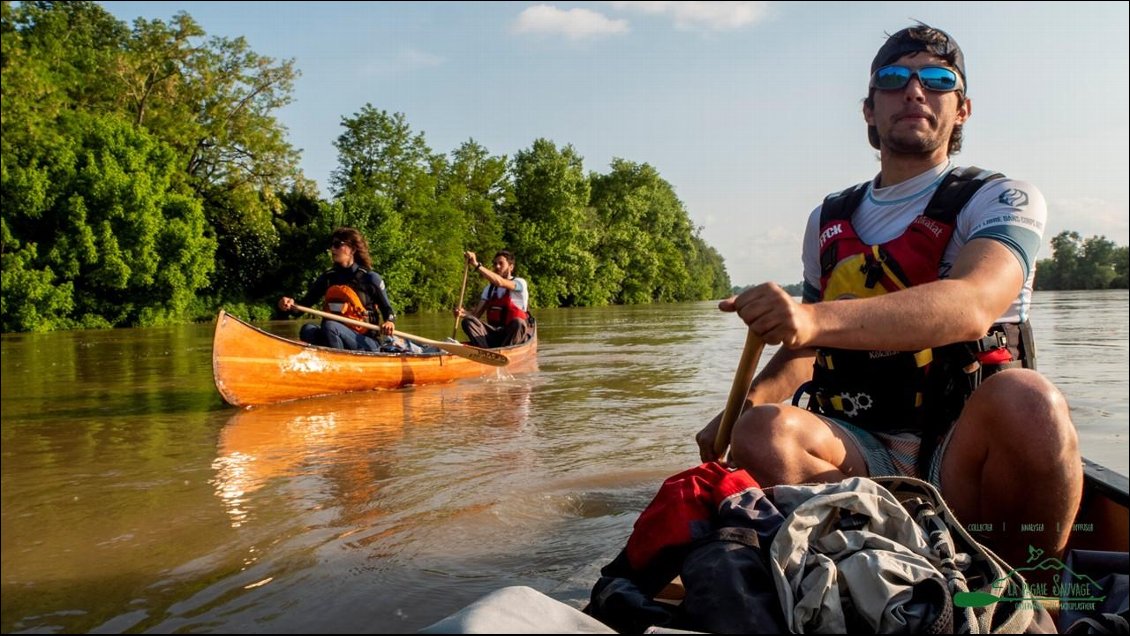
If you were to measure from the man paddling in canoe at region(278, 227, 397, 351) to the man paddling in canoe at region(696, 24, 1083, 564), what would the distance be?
7.03 m

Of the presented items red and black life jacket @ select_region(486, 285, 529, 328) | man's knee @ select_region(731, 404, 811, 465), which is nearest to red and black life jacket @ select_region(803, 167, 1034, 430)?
man's knee @ select_region(731, 404, 811, 465)

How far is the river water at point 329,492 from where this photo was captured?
109 inches

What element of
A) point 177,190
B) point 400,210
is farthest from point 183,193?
point 400,210

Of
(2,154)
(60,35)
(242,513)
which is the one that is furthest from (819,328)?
(60,35)

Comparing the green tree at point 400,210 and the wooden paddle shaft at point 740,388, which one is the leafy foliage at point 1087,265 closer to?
the green tree at point 400,210

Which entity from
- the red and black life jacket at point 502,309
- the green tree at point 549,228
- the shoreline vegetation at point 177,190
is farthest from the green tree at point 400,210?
the red and black life jacket at point 502,309

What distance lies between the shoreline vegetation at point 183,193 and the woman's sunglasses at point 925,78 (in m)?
22.9

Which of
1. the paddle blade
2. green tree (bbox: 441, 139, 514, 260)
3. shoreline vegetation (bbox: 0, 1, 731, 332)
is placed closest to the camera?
the paddle blade

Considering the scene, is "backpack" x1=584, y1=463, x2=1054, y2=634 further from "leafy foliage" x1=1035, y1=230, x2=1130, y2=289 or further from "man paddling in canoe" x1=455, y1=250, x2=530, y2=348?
"leafy foliage" x1=1035, y1=230, x2=1130, y2=289

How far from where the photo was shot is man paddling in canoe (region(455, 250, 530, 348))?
11.1 meters

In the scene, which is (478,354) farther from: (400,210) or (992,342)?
(400,210)

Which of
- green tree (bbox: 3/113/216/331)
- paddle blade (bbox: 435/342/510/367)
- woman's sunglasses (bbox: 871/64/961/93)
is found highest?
green tree (bbox: 3/113/216/331)

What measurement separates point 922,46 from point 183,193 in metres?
28.2

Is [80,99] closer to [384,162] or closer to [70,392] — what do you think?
[384,162]
